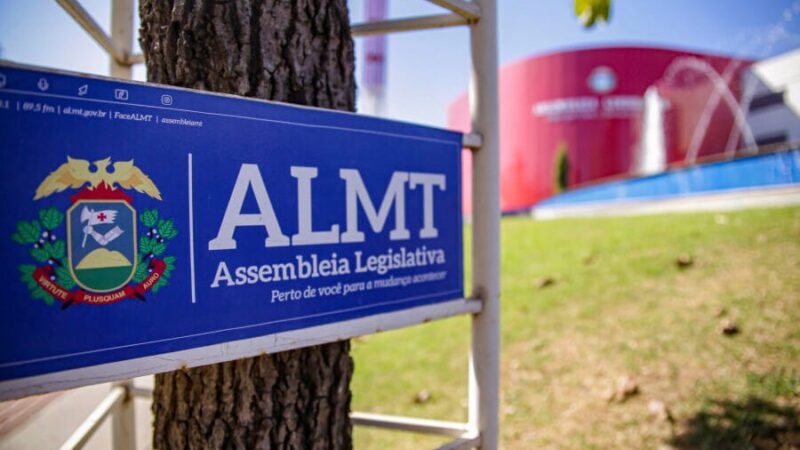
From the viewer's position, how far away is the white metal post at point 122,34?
1845 mm

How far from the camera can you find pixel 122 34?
6.10 feet

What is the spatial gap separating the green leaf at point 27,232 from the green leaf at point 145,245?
0.17m

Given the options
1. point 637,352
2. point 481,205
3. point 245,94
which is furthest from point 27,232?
point 637,352

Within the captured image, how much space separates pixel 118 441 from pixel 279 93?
1.37 m

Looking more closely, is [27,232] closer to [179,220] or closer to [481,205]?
[179,220]

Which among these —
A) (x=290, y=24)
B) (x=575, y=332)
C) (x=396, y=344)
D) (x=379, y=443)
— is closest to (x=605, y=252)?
(x=575, y=332)

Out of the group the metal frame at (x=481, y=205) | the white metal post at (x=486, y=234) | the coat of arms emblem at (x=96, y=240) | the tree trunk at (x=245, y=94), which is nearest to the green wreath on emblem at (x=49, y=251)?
the coat of arms emblem at (x=96, y=240)

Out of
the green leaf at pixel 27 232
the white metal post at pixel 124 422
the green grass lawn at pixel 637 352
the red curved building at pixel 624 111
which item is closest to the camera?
the green leaf at pixel 27 232

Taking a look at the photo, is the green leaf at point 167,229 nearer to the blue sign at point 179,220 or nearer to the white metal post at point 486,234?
the blue sign at point 179,220

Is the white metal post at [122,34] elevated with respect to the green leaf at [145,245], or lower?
elevated

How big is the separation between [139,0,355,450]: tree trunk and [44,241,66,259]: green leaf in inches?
19.4

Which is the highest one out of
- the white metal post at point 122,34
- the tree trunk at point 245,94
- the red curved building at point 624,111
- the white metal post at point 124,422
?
the red curved building at point 624,111

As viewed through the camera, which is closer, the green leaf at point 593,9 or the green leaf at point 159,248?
the green leaf at point 159,248

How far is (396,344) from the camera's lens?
489 cm
